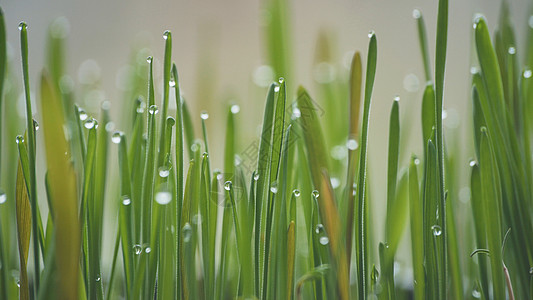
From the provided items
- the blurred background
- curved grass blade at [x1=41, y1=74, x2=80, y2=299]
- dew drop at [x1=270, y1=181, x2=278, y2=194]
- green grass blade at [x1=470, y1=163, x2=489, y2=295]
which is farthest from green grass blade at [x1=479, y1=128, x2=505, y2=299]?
the blurred background

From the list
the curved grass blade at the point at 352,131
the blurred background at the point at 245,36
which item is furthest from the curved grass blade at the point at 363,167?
the blurred background at the point at 245,36

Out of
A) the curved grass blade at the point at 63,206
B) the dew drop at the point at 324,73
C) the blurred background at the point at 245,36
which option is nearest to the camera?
the curved grass blade at the point at 63,206

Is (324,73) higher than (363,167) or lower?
higher

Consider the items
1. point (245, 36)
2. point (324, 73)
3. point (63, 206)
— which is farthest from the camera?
point (245, 36)

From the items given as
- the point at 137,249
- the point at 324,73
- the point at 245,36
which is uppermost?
the point at 245,36

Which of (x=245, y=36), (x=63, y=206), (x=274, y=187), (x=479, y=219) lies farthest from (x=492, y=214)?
(x=245, y=36)

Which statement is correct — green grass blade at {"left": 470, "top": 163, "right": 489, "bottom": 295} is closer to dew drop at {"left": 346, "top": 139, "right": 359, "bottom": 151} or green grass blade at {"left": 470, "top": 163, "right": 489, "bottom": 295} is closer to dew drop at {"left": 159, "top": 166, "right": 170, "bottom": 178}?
dew drop at {"left": 346, "top": 139, "right": 359, "bottom": 151}

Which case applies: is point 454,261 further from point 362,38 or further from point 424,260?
point 362,38

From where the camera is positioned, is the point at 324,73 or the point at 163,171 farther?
the point at 324,73

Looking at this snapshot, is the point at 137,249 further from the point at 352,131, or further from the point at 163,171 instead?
the point at 352,131

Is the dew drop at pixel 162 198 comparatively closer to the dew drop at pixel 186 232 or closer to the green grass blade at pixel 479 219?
the dew drop at pixel 186 232
